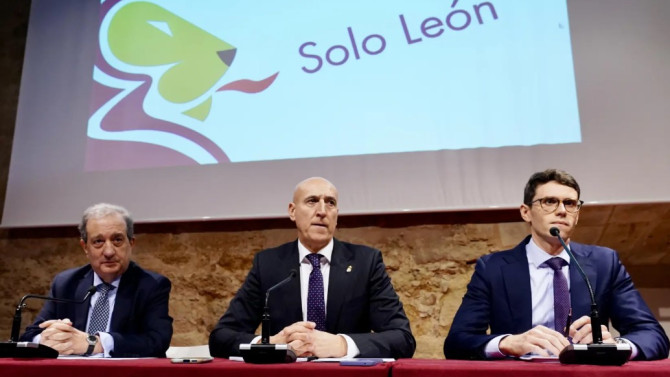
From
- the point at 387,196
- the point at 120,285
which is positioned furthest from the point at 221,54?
the point at 120,285

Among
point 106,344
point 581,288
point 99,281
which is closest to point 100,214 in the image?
point 99,281

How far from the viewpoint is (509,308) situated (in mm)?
2242

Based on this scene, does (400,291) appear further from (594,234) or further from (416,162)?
(594,234)

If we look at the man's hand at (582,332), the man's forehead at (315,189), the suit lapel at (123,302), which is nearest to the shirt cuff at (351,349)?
the man's hand at (582,332)

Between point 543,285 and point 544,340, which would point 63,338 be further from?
point 543,285

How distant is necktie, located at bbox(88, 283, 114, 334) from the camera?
251cm

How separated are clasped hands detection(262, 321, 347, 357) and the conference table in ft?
1.38

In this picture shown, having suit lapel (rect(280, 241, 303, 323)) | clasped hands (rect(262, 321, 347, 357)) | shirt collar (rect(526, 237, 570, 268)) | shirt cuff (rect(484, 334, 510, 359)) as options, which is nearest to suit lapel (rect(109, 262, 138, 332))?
suit lapel (rect(280, 241, 303, 323))

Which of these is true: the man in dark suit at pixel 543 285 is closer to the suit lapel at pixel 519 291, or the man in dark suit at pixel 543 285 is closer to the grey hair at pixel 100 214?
the suit lapel at pixel 519 291

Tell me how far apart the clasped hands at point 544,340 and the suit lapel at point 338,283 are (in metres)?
0.69

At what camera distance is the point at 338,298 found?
234 cm

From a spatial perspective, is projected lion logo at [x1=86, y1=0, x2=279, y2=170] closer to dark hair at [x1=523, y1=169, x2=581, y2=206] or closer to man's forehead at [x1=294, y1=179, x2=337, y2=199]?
man's forehead at [x1=294, y1=179, x2=337, y2=199]

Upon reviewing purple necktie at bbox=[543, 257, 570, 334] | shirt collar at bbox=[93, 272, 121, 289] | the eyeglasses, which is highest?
the eyeglasses

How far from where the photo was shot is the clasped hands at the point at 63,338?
6.58 ft
